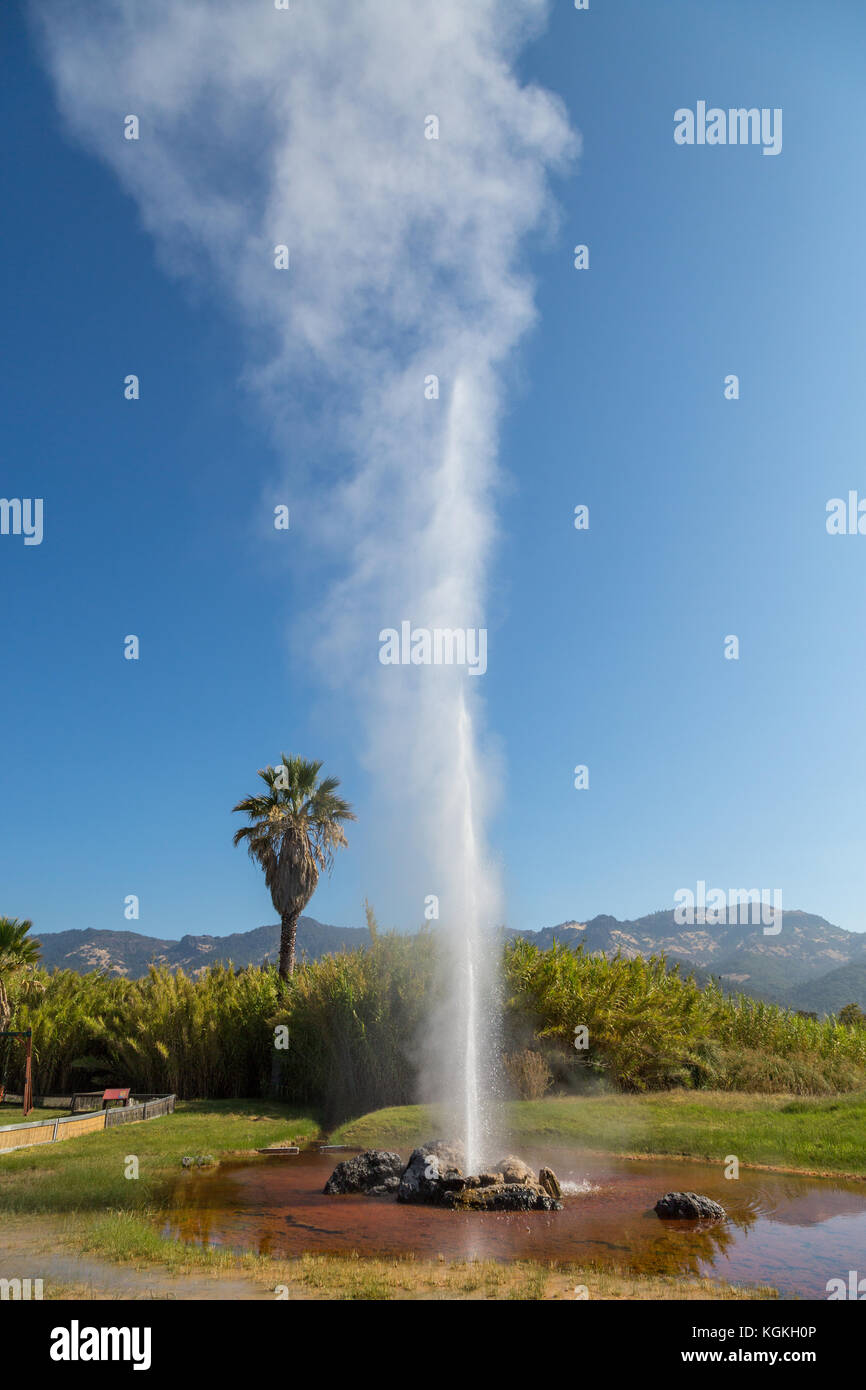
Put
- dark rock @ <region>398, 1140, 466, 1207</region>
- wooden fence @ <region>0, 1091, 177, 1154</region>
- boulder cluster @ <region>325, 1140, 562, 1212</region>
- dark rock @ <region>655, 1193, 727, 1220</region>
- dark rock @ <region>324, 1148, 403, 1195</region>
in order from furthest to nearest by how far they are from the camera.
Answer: wooden fence @ <region>0, 1091, 177, 1154</region> < dark rock @ <region>324, 1148, 403, 1195</region> < dark rock @ <region>398, 1140, 466, 1207</region> < boulder cluster @ <region>325, 1140, 562, 1212</region> < dark rock @ <region>655, 1193, 727, 1220</region>

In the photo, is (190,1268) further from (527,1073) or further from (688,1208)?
(527,1073)

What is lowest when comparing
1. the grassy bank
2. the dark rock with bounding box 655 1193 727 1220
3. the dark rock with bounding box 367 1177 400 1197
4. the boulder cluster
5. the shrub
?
the shrub

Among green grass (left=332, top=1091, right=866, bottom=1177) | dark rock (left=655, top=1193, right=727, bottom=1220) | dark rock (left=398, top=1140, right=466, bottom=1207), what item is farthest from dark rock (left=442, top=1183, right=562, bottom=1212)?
green grass (left=332, top=1091, right=866, bottom=1177)

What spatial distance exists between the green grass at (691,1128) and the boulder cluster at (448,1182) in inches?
178

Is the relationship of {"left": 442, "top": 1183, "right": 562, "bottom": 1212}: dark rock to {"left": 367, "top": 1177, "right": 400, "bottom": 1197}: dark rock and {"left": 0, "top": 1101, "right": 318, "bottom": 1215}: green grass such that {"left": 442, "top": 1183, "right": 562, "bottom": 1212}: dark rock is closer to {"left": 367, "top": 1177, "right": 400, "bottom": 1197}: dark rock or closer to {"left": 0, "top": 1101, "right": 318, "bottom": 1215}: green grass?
{"left": 367, "top": 1177, "right": 400, "bottom": 1197}: dark rock

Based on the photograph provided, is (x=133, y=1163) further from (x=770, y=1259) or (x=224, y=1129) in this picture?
(x=770, y=1259)

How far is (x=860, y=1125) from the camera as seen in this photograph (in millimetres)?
17141

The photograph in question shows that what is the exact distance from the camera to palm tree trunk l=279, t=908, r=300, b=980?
31.8 meters

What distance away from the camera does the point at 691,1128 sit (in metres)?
18.0

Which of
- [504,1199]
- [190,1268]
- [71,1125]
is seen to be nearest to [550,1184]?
[504,1199]

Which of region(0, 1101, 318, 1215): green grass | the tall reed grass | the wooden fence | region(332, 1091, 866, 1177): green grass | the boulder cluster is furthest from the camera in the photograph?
the tall reed grass

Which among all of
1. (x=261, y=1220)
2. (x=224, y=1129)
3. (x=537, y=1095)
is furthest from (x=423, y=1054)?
(x=261, y=1220)

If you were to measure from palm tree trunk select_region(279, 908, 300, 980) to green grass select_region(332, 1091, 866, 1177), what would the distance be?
12210mm
